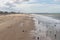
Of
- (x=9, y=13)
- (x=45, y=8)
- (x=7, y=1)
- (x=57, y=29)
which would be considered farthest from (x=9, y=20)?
(x=57, y=29)

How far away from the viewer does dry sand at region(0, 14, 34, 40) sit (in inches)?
63.4

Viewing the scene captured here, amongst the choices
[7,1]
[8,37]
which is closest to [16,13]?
[7,1]

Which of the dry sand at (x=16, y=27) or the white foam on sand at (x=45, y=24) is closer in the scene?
the dry sand at (x=16, y=27)

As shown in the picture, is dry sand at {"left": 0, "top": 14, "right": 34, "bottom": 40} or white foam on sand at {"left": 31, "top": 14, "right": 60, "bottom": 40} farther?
white foam on sand at {"left": 31, "top": 14, "right": 60, "bottom": 40}

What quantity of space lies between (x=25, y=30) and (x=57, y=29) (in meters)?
0.41

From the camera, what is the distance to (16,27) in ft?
5.67

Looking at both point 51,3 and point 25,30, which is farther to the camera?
point 51,3

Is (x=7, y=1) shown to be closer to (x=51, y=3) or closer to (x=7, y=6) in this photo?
(x=7, y=6)

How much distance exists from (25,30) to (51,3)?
19.6 inches

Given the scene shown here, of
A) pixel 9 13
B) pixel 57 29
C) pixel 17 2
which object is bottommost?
pixel 57 29

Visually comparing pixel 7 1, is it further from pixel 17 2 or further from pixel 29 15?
pixel 29 15

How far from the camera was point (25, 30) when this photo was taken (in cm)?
169

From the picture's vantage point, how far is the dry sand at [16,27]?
1.61 m

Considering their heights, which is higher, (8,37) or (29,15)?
(29,15)
